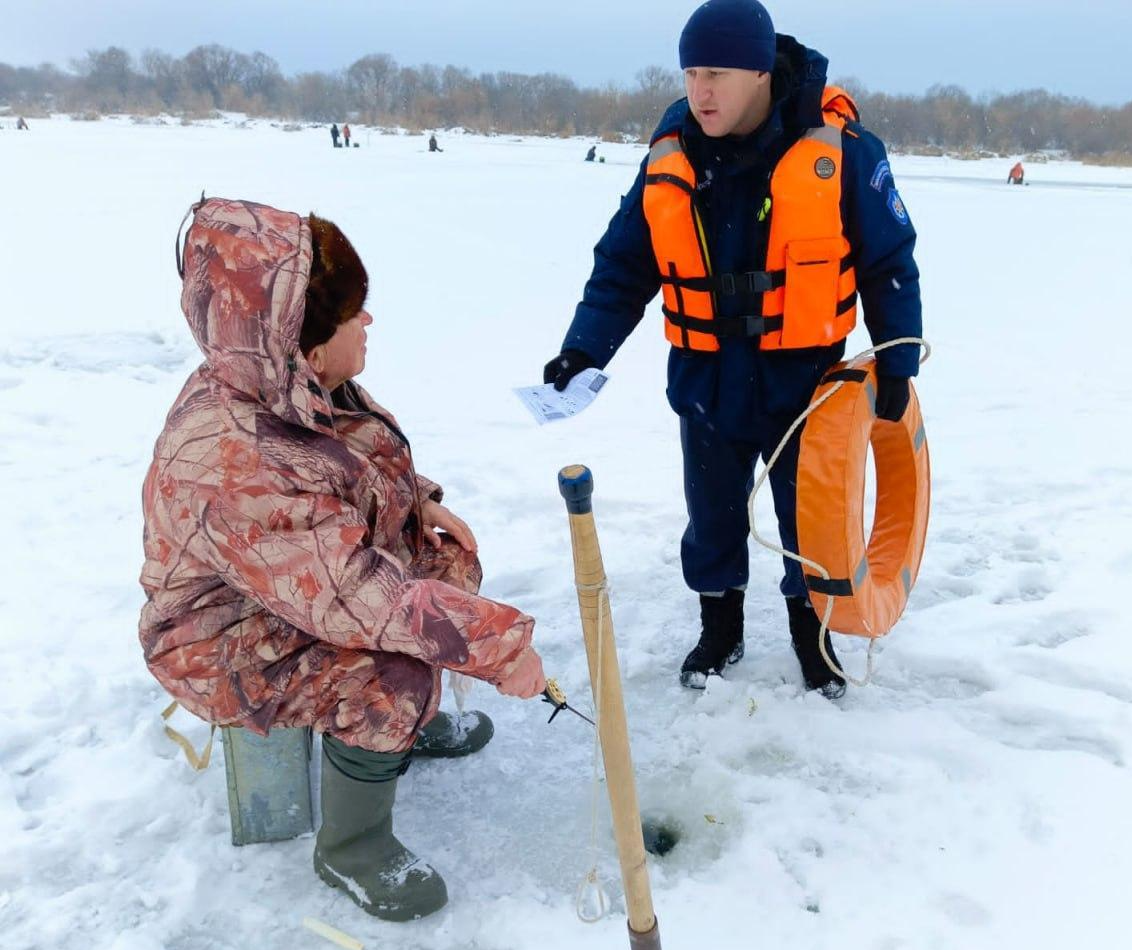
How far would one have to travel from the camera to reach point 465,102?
61531 mm

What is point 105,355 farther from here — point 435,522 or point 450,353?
point 435,522

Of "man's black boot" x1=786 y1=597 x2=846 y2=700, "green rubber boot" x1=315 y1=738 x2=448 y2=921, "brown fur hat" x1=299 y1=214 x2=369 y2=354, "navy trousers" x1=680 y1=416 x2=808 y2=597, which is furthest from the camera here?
"man's black boot" x1=786 y1=597 x2=846 y2=700

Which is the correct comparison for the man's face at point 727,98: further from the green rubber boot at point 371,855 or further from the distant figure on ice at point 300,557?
the green rubber boot at point 371,855

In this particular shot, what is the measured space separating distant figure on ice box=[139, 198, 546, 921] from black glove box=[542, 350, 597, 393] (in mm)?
617

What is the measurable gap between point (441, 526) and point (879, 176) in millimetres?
1428

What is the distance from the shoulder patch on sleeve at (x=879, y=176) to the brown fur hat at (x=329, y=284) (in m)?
1.29

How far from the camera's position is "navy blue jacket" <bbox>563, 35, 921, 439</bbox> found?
229 centimetres

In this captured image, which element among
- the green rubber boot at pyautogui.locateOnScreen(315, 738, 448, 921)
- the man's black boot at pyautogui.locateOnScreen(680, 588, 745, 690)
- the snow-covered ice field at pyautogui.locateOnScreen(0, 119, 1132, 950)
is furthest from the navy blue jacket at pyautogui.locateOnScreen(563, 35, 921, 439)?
the green rubber boot at pyautogui.locateOnScreen(315, 738, 448, 921)

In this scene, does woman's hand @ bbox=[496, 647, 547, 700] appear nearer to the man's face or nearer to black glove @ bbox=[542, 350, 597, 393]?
black glove @ bbox=[542, 350, 597, 393]

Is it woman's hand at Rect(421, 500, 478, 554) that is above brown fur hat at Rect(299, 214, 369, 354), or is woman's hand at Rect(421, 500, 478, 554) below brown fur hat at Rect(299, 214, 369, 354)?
below

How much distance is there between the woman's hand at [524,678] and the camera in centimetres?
185

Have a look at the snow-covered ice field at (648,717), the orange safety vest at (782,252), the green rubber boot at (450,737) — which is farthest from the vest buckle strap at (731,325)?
the green rubber boot at (450,737)

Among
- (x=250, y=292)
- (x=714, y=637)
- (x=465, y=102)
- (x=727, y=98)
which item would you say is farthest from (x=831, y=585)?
(x=465, y=102)

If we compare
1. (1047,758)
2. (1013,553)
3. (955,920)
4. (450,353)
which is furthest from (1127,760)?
(450,353)
